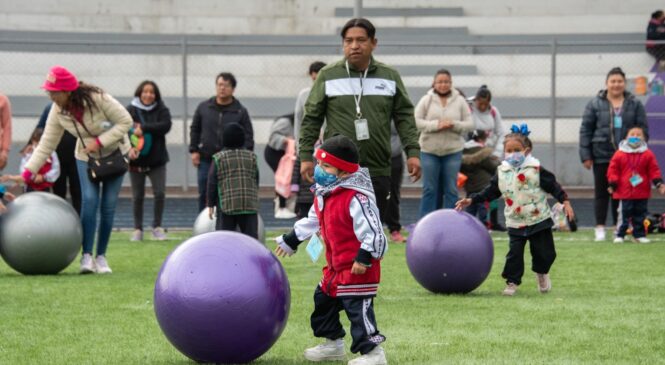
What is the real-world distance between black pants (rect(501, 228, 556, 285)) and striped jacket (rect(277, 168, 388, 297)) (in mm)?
3521

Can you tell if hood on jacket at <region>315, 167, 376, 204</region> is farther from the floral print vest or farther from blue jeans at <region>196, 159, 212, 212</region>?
blue jeans at <region>196, 159, 212, 212</region>

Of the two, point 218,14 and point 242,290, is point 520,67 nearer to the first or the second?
point 218,14

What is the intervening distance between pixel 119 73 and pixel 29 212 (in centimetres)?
1634

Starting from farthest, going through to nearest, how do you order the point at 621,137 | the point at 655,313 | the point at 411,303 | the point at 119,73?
the point at 119,73 < the point at 621,137 < the point at 411,303 < the point at 655,313

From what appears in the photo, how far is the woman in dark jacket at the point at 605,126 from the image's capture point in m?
15.9

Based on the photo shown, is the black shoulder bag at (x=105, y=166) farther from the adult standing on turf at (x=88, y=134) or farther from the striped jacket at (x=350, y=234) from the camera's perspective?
the striped jacket at (x=350, y=234)

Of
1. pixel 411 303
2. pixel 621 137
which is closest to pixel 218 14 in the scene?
pixel 621 137

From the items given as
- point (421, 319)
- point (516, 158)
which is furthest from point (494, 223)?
point (421, 319)

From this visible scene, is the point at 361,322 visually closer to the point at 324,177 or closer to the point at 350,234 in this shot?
the point at 350,234

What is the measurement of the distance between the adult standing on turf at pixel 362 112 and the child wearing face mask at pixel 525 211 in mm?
1521

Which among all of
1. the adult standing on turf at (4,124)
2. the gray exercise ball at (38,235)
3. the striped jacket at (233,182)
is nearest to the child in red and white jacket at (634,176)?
the striped jacket at (233,182)

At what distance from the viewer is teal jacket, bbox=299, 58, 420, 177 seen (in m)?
9.41

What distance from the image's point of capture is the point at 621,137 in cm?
1591

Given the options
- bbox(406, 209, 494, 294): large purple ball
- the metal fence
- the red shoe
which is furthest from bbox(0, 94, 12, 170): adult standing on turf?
the metal fence
